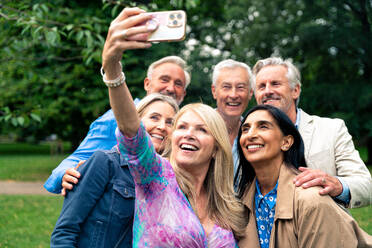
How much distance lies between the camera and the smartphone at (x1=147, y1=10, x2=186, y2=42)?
1814 mm

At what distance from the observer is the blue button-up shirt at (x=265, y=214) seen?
2.85 meters

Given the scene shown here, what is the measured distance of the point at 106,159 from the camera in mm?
2467

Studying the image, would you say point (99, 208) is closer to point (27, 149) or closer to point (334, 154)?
point (334, 154)

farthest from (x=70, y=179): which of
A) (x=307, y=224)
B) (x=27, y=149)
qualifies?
(x=27, y=149)

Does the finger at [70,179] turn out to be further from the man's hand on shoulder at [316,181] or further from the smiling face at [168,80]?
the smiling face at [168,80]

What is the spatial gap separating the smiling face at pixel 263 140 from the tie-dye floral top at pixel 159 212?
747 mm

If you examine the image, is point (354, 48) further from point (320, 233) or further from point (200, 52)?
point (320, 233)

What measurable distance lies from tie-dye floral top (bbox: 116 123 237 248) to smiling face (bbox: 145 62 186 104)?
88.3 inches

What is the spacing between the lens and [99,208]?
95.7 inches

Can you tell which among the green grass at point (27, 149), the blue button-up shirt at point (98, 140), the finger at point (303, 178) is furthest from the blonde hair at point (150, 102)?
the green grass at point (27, 149)

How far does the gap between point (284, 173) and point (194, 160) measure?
67 cm

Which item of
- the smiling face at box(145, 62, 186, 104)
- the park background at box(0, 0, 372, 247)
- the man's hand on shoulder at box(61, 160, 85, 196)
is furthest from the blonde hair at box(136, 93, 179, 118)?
the park background at box(0, 0, 372, 247)

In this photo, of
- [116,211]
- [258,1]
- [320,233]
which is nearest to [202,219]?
[116,211]

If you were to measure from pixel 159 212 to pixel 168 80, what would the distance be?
250 cm
